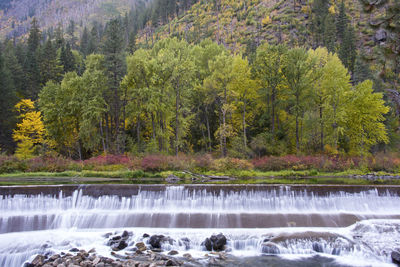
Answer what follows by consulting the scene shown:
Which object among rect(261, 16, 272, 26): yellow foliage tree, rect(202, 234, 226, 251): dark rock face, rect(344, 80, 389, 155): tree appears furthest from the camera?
rect(261, 16, 272, 26): yellow foliage tree

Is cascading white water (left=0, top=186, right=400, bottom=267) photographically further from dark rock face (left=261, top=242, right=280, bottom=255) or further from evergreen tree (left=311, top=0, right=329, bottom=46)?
evergreen tree (left=311, top=0, right=329, bottom=46)

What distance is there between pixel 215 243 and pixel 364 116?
29562mm

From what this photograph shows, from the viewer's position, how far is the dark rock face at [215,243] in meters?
15.3

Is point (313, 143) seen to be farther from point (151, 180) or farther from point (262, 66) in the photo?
point (151, 180)

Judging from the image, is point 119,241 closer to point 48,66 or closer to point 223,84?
point 223,84

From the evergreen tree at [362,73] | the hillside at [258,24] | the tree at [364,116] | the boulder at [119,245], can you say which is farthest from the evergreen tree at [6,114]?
the evergreen tree at [362,73]

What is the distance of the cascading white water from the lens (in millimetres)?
15195

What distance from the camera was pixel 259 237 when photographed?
1587 cm

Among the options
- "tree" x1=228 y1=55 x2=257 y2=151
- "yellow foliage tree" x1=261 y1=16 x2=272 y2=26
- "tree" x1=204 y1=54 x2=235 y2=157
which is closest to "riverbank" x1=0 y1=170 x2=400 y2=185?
"tree" x1=204 y1=54 x2=235 y2=157

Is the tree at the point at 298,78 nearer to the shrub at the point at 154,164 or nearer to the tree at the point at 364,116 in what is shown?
the tree at the point at 364,116

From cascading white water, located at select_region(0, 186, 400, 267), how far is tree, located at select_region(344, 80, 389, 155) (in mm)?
19169

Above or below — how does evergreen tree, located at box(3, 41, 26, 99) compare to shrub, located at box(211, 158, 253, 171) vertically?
above

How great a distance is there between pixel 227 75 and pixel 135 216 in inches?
881

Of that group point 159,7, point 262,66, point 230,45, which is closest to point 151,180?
point 262,66
